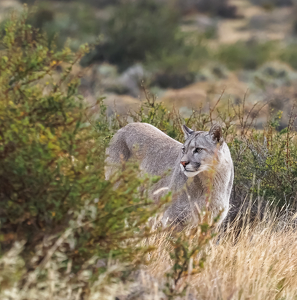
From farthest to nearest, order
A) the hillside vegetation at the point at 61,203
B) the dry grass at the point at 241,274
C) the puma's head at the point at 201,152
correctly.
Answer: the puma's head at the point at 201,152, the dry grass at the point at 241,274, the hillside vegetation at the point at 61,203

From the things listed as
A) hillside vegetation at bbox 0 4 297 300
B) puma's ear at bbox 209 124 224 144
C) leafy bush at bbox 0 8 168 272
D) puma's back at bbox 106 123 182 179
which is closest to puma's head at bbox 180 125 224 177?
puma's ear at bbox 209 124 224 144

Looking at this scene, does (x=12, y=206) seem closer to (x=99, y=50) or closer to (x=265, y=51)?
(x=99, y=50)

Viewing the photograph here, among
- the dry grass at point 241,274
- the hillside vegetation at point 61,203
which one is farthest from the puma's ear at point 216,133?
the hillside vegetation at point 61,203

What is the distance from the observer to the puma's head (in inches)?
177

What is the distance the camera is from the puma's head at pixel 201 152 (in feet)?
14.8

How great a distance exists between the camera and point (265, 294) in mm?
3246

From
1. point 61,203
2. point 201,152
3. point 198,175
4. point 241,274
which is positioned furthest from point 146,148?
point 61,203

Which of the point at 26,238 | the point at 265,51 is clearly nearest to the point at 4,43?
the point at 26,238

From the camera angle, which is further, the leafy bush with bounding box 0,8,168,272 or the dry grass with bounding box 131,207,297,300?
the dry grass with bounding box 131,207,297,300

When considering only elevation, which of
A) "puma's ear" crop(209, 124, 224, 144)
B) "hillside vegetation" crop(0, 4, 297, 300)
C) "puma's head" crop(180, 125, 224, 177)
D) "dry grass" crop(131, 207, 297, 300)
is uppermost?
"hillside vegetation" crop(0, 4, 297, 300)

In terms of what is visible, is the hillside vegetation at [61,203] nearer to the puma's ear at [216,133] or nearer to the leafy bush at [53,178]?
the leafy bush at [53,178]

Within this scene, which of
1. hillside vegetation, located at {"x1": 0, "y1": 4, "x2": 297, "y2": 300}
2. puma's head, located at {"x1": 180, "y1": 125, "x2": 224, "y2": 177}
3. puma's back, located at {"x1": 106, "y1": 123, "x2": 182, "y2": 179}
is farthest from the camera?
puma's back, located at {"x1": 106, "y1": 123, "x2": 182, "y2": 179}

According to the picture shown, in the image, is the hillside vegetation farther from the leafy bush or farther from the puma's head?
the puma's head

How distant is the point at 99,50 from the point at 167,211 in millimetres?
28825
